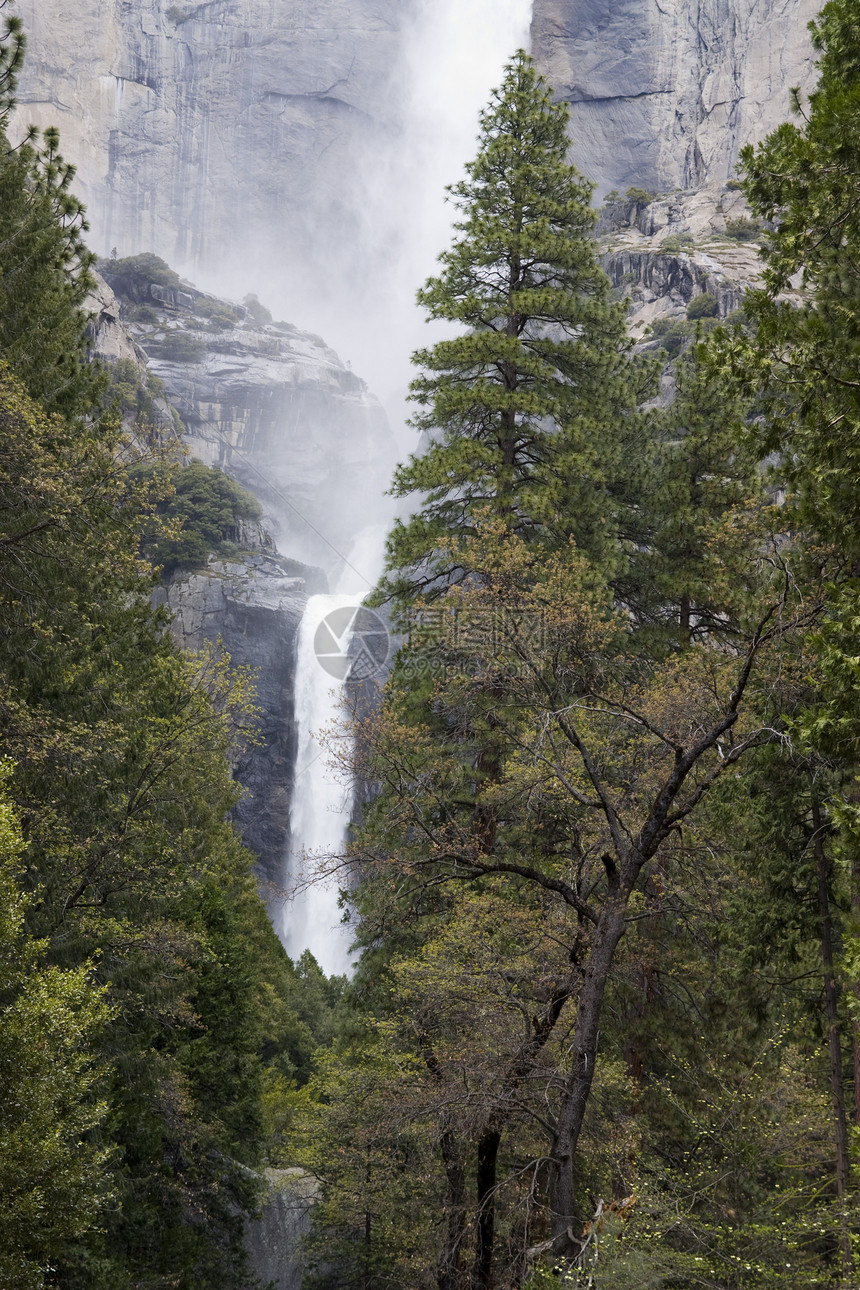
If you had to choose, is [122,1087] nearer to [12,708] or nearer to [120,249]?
[12,708]

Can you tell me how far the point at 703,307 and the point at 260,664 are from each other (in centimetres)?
3504

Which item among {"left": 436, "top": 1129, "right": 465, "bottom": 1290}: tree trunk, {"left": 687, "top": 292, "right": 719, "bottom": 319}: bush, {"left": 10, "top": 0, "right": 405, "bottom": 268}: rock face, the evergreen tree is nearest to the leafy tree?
the evergreen tree

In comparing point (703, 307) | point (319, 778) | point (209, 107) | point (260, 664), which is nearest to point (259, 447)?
point (260, 664)

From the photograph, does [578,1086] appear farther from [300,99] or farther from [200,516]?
[300,99]

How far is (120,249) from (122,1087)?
137 meters

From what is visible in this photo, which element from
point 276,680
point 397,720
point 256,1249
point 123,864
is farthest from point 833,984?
point 276,680

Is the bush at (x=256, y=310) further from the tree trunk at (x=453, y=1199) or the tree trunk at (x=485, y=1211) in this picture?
the tree trunk at (x=485, y=1211)

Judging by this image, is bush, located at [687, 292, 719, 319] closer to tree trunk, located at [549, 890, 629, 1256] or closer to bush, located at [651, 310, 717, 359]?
bush, located at [651, 310, 717, 359]

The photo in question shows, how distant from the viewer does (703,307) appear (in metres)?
58.8

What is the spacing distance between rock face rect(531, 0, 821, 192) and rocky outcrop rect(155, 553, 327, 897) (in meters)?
65.1

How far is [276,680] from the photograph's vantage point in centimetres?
5331

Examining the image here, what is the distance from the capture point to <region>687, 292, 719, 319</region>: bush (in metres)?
58.3

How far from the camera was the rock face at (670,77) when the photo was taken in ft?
279

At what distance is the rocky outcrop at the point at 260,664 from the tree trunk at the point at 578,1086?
150ft
